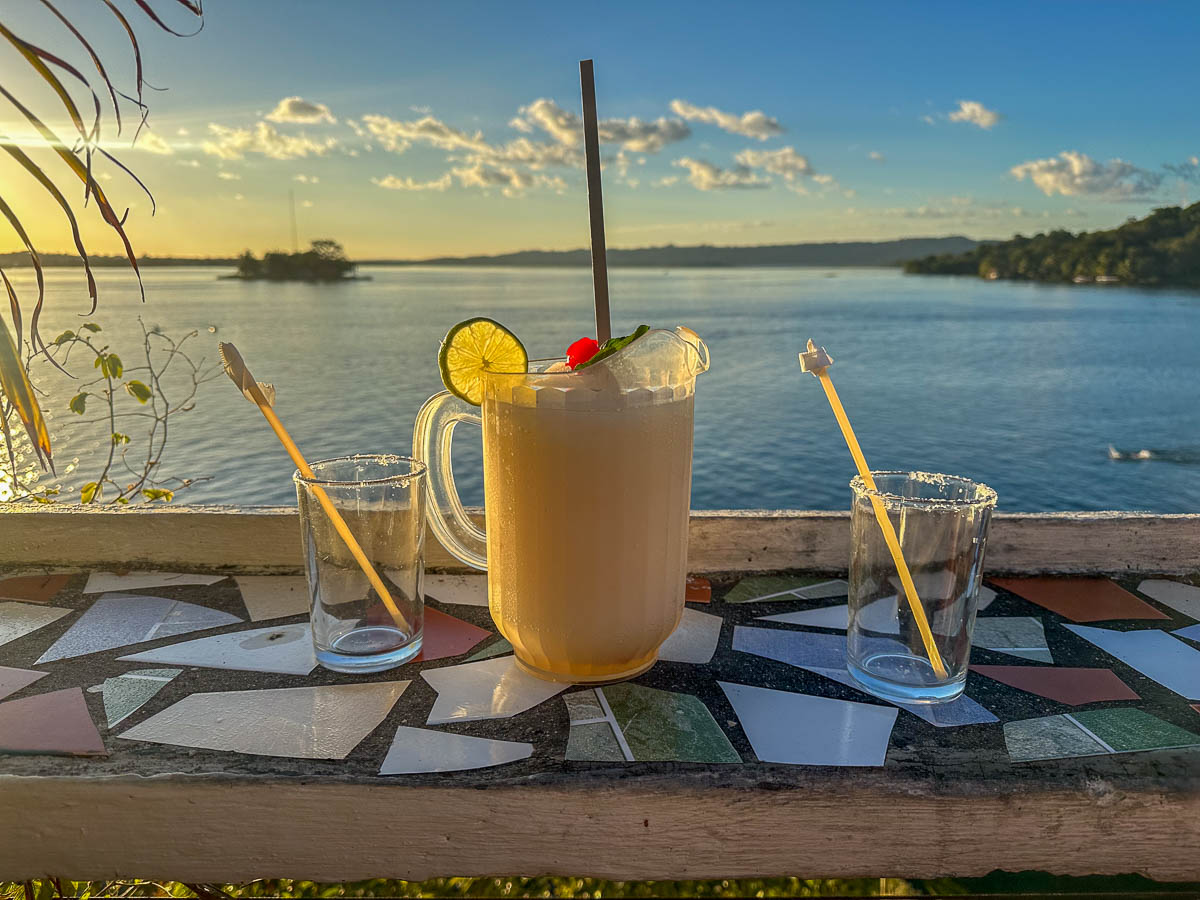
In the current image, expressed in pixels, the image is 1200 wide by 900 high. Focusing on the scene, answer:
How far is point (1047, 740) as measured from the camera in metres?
0.78

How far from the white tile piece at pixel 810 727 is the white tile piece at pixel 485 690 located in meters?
0.21

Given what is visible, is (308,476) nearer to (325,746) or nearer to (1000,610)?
(325,746)

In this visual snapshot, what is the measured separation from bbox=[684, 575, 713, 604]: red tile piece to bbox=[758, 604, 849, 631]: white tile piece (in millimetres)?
89

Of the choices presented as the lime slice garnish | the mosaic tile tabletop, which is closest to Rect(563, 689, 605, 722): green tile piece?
the mosaic tile tabletop

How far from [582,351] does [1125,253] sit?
17837mm

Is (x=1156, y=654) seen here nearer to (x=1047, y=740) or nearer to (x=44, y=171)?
(x=1047, y=740)

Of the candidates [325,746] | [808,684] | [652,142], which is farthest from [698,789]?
[652,142]

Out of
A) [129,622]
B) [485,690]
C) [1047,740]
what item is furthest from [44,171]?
[1047,740]

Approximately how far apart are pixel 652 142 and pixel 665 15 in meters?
5.50

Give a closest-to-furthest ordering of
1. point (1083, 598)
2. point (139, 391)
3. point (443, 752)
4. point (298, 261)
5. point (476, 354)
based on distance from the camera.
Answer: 1. point (443, 752)
2. point (476, 354)
3. point (1083, 598)
4. point (139, 391)
5. point (298, 261)

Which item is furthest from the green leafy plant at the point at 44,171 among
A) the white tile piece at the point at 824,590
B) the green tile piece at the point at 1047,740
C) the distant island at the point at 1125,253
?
the distant island at the point at 1125,253

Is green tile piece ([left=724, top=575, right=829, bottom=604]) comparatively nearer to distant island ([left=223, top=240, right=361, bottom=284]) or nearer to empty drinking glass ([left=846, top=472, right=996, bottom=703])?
empty drinking glass ([left=846, top=472, right=996, bottom=703])

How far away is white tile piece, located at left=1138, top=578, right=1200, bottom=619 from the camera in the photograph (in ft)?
3.52

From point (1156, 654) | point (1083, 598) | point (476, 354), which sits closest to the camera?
point (476, 354)
